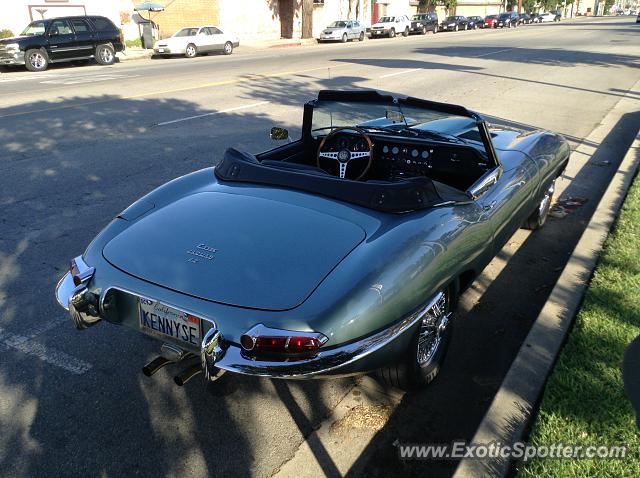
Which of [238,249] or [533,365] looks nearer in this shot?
[238,249]

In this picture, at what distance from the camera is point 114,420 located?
308 centimetres

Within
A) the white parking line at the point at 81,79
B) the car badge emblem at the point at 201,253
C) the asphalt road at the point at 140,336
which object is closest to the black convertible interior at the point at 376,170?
the car badge emblem at the point at 201,253

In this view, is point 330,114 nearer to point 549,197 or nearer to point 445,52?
point 549,197

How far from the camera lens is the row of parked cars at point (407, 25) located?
35.4m

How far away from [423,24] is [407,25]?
3.79 metres

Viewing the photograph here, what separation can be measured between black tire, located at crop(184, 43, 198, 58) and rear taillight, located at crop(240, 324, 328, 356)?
25015 millimetres

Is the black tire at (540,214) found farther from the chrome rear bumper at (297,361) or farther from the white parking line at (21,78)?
the white parking line at (21,78)

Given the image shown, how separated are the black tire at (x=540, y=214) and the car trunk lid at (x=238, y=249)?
313 centimetres

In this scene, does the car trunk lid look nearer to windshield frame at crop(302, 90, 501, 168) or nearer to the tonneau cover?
the tonneau cover

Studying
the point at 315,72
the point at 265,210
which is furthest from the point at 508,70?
the point at 265,210

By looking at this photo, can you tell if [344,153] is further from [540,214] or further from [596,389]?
[540,214]

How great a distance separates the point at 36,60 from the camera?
63.9ft

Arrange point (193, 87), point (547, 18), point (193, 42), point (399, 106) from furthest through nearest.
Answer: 1. point (547, 18)
2. point (193, 42)
3. point (193, 87)
4. point (399, 106)

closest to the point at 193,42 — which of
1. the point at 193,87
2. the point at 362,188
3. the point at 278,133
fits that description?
the point at 193,87
